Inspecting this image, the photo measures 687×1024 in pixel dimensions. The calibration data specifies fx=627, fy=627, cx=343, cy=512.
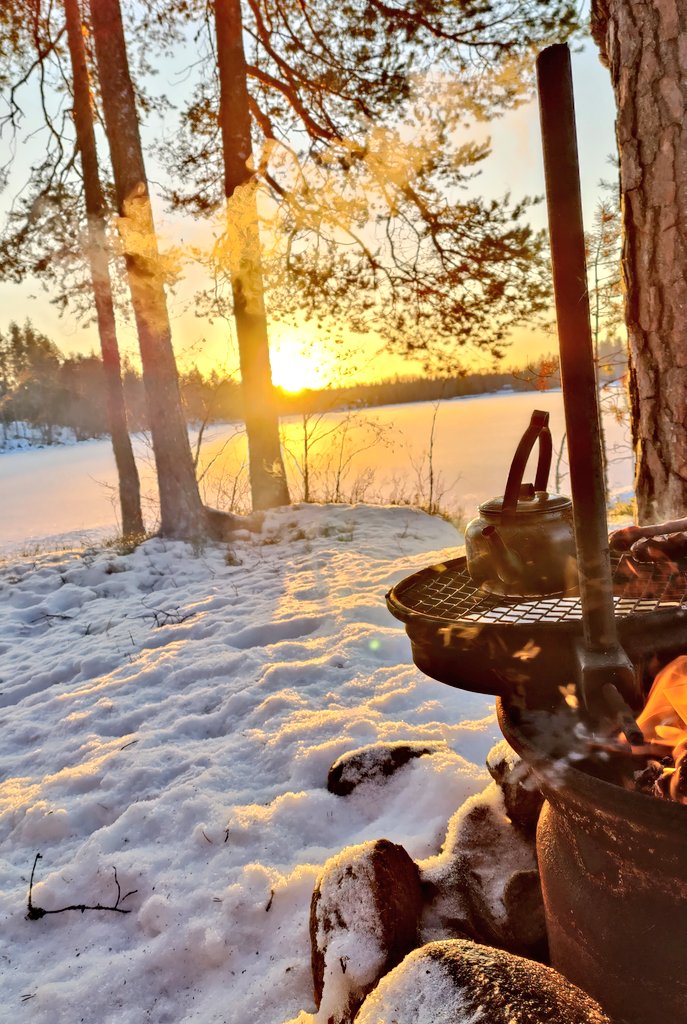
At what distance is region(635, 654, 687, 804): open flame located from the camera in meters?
1.01

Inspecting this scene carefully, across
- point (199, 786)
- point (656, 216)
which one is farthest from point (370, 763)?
point (656, 216)

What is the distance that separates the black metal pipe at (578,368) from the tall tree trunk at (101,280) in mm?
8383

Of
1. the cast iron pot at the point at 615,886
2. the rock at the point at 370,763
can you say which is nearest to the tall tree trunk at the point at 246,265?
the rock at the point at 370,763

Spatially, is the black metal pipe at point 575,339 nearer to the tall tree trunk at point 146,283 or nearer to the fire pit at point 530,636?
the fire pit at point 530,636

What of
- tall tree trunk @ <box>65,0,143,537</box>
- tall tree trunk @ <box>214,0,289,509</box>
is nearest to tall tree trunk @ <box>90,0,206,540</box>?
tall tree trunk @ <box>214,0,289,509</box>

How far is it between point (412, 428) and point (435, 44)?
14.8 ft

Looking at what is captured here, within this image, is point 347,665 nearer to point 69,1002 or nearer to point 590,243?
point 69,1002

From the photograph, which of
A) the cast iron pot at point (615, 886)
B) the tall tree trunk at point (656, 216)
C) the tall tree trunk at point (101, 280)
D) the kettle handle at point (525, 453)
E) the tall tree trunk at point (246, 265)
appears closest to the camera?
the cast iron pot at point (615, 886)

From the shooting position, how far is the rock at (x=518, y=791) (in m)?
1.71

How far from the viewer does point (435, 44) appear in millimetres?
7348

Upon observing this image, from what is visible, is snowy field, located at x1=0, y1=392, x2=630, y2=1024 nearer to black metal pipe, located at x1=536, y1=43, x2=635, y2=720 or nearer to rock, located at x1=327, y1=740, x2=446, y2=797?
rock, located at x1=327, y1=740, x2=446, y2=797

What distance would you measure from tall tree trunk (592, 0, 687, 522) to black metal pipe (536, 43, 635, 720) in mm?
1543

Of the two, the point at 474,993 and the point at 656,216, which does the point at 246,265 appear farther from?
the point at 474,993

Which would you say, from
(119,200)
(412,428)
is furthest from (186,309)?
(412,428)
